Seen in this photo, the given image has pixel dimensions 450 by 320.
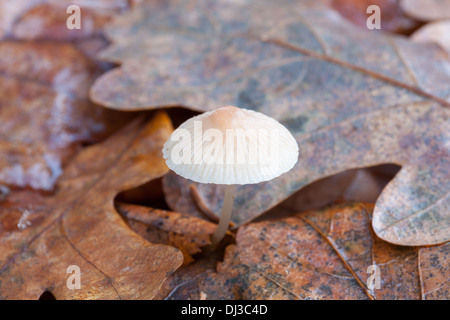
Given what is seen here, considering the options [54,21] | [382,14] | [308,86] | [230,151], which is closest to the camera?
[230,151]

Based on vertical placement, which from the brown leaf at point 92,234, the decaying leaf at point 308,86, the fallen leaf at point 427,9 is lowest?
the brown leaf at point 92,234

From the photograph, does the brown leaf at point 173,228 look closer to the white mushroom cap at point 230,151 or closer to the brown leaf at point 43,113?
the white mushroom cap at point 230,151

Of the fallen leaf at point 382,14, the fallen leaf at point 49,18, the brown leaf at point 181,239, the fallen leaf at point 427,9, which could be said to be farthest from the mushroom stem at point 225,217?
the fallen leaf at point 427,9

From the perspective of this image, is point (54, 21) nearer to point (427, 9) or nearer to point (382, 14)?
point (382, 14)

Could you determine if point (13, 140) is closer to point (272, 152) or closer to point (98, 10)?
point (98, 10)

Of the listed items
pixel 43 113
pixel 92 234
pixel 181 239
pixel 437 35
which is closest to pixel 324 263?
pixel 181 239

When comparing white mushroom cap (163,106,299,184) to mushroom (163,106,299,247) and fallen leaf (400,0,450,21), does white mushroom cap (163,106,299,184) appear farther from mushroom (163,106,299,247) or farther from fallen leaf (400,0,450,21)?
fallen leaf (400,0,450,21)
